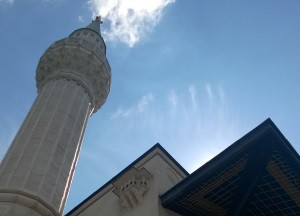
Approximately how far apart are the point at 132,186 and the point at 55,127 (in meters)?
2.88

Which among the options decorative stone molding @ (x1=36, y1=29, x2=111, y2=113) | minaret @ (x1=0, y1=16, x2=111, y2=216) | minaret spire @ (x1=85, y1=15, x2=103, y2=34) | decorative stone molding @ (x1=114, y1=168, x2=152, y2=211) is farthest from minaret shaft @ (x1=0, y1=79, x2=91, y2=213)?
minaret spire @ (x1=85, y1=15, x2=103, y2=34)

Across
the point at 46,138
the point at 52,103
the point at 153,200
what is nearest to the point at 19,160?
the point at 46,138

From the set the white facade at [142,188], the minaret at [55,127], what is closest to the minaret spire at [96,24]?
the minaret at [55,127]

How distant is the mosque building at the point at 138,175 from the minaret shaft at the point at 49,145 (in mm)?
21

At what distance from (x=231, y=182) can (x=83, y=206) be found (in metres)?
4.92

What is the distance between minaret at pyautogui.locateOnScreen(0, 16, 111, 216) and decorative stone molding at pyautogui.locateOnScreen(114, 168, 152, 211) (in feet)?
4.62

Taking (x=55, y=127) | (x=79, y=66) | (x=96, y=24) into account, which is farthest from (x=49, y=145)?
(x=96, y=24)

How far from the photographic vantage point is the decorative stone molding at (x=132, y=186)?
8453 millimetres

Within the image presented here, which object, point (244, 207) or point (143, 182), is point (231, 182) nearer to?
point (244, 207)

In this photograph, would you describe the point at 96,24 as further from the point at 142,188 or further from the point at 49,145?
the point at 142,188

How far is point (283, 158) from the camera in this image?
661cm

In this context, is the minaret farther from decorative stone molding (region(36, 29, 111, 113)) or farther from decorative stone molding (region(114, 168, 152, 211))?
decorative stone molding (region(114, 168, 152, 211))

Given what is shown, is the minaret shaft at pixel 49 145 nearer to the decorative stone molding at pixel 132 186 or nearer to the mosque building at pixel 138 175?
the mosque building at pixel 138 175

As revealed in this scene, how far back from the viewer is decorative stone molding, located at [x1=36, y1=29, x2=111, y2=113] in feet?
42.1
